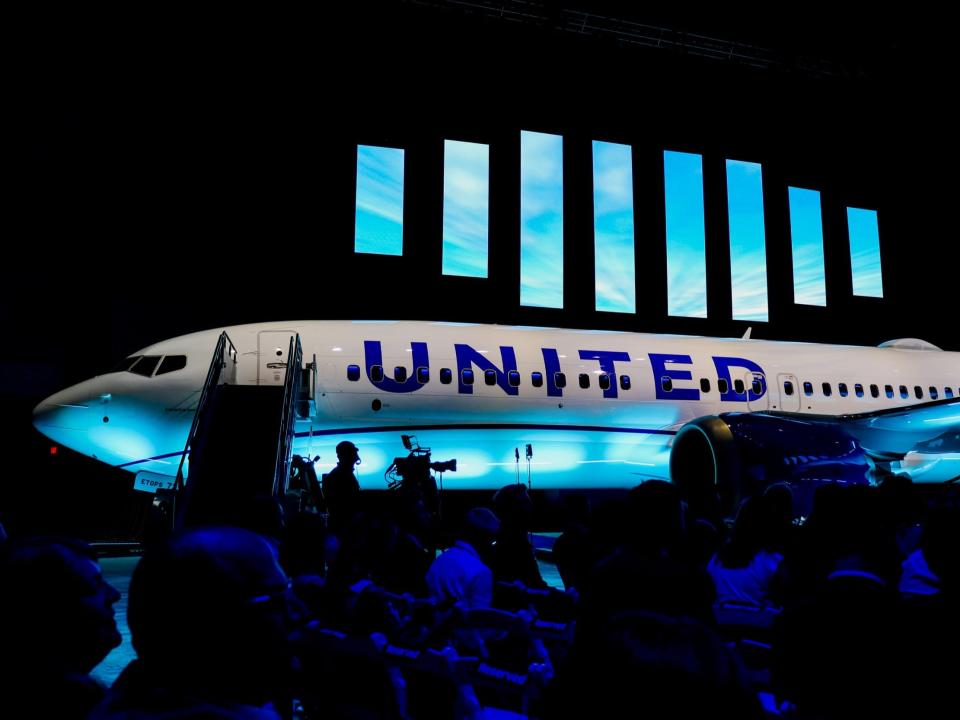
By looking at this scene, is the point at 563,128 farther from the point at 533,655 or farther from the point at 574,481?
the point at 533,655

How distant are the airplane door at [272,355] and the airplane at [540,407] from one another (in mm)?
19

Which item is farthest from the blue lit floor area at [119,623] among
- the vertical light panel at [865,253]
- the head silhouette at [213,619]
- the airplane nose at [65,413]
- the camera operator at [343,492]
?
the vertical light panel at [865,253]

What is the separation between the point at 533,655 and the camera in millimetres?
2568

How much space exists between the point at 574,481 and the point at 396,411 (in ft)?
9.97

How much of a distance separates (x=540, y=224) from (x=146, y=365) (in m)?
8.09

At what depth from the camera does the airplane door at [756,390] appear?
38.7 ft

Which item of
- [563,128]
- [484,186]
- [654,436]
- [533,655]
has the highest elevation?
[563,128]

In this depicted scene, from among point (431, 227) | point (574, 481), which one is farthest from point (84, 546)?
point (431, 227)

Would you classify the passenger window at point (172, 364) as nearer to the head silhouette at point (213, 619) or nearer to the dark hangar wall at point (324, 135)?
the dark hangar wall at point (324, 135)

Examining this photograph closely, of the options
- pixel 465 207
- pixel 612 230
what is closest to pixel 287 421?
pixel 465 207

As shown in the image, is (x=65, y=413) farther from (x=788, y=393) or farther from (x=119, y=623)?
(x=788, y=393)

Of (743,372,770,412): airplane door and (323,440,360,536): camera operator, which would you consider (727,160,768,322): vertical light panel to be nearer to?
(743,372,770,412): airplane door

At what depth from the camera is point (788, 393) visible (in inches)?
474

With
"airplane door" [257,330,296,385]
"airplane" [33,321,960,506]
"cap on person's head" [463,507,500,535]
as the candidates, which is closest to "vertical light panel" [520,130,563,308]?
"airplane" [33,321,960,506]
